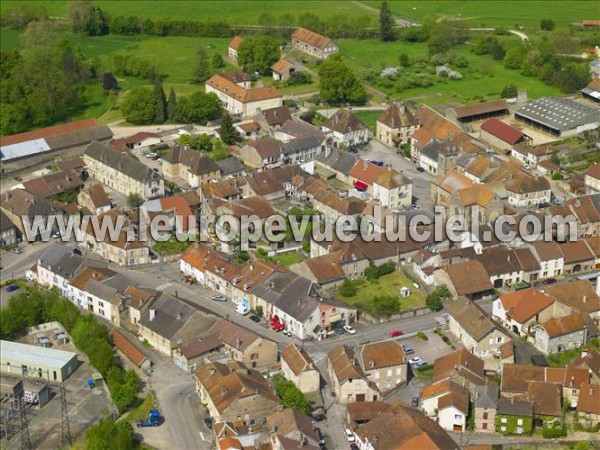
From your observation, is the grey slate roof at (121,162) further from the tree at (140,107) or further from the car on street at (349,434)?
the car on street at (349,434)

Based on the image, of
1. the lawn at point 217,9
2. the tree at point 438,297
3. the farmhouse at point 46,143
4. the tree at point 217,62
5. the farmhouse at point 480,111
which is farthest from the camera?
the lawn at point 217,9

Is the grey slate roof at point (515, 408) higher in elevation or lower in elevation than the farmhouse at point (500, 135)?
higher

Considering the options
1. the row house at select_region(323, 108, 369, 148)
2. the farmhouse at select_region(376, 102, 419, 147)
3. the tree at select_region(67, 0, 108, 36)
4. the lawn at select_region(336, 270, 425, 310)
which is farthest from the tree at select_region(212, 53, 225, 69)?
the lawn at select_region(336, 270, 425, 310)

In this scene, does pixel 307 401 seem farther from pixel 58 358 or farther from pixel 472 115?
pixel 472 115

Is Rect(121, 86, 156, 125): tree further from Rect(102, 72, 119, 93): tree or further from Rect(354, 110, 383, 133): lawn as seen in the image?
Rect(354, 110, 383, 133): lawn

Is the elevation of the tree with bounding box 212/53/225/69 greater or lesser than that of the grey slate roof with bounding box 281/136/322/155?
lesser

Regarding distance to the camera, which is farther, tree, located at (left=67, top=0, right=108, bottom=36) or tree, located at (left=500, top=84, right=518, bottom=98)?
tree, located at (left=67, top=0, right=108, bottom=36)

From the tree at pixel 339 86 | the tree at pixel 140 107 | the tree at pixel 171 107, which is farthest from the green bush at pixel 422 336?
the tree at pixel 140 107
